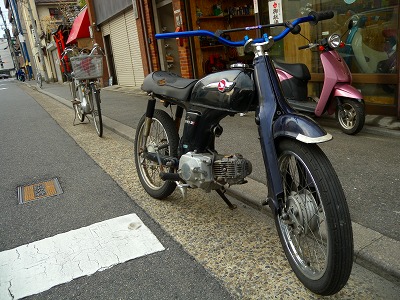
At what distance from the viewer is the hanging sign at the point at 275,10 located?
6.44 meters

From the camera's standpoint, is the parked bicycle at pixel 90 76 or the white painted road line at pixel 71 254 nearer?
the white painted road line at pixel 71 254

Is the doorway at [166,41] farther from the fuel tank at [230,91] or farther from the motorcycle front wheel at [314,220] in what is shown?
the motorcycle front wheel at [314,220]

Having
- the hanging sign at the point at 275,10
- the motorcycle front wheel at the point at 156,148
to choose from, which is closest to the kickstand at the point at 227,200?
the motorcycle front wheel at the point at 156,148

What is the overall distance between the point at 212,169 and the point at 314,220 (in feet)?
3.06

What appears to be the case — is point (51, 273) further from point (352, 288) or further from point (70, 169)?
point (70, 169)

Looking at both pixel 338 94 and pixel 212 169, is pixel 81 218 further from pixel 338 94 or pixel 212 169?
pixel 338 94

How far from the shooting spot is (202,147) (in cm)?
290

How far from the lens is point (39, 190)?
4.13 meters

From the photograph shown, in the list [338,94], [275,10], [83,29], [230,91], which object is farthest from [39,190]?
[83,29]

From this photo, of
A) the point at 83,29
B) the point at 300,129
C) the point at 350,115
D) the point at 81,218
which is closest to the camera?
the point at 300,129

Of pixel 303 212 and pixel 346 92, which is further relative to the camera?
pixel 346 92

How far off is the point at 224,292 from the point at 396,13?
4575 millimetres

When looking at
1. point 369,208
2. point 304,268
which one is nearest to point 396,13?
point 369,208

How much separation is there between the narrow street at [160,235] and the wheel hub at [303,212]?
1.23 feet
